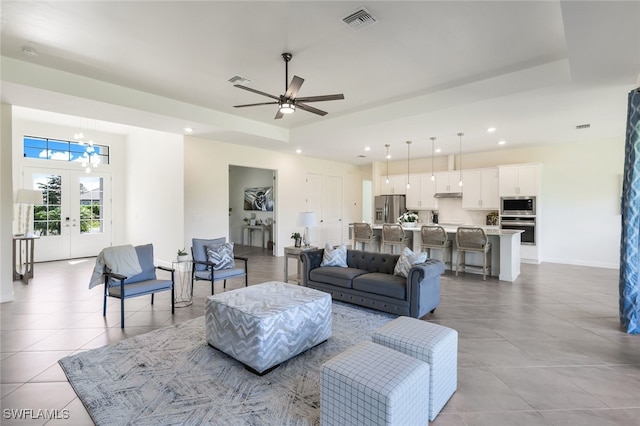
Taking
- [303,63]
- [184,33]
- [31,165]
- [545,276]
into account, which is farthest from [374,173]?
[31,165]

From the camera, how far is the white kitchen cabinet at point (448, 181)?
27.2ft

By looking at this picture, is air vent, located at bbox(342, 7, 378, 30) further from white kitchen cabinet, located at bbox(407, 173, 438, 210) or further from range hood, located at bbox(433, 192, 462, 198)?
white kitchen cabinet, located at bbox(407, 173, 438, 210)

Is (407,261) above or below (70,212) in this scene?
below

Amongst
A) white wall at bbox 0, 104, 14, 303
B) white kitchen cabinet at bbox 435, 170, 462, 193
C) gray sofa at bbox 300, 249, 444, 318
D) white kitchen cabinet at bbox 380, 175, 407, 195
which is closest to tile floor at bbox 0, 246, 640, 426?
white wall at bbox 0, 104, 14, 303

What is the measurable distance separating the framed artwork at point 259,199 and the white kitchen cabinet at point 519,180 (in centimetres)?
644

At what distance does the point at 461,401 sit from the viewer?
216 cm

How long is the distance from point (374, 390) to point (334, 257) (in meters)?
2.96

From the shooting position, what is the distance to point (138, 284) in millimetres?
3768

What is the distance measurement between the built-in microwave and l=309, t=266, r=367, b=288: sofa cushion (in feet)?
16.4

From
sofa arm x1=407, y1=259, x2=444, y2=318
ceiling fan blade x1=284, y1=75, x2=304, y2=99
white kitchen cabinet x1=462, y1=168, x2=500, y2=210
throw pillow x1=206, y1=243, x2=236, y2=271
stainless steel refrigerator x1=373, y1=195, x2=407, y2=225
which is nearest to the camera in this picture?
ceiling fan blade x1=284, y1=75, x2=304, y2=99

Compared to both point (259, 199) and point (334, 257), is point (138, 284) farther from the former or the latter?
point (259, 199)

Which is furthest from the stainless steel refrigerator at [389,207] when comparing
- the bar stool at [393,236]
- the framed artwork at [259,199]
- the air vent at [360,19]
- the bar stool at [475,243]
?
the air vent at [360,19]

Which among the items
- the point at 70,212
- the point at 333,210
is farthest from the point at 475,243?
the point at 70,212

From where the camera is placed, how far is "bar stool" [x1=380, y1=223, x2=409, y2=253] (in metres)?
6.57
